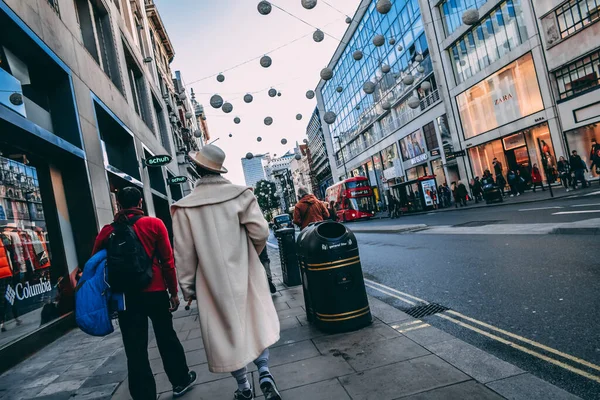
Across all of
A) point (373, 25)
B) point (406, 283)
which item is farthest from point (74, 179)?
point (373, 25)

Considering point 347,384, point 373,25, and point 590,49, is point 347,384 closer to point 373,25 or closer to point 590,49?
point 590,49

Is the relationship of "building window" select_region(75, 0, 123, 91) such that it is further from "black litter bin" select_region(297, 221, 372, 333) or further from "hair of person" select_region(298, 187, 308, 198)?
"black litter bin" select_region(297, 221, 372, 333)

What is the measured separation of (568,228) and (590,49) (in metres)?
14.7

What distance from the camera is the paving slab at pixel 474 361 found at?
275 centimetres

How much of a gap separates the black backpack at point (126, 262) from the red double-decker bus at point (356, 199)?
95.0 ft

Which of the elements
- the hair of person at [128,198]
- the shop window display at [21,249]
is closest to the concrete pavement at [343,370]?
the shop window display at [21,249]

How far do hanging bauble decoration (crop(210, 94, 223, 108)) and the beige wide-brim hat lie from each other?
39.0ft

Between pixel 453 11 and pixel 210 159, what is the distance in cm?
2830

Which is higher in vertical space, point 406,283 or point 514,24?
point 514,24

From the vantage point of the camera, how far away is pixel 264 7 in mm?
10188

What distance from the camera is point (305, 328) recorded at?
4.54 meters

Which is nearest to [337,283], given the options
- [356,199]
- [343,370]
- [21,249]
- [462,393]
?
[343,370]

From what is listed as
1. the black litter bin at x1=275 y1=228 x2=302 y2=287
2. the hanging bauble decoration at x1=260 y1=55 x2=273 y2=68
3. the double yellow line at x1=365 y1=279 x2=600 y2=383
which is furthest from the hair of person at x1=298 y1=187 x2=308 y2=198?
the hanging bauble decoration at x1=260 y1=55 x2=273 y2=68

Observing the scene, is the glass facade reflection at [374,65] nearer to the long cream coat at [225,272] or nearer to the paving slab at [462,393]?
the long cream coat at [225,272]
